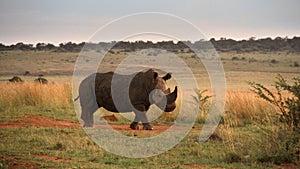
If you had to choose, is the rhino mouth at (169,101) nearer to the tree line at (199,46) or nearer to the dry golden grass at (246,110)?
the dry golden grass at (246,110)

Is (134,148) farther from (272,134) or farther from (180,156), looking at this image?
(272,134)

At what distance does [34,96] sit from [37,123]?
15.4ft

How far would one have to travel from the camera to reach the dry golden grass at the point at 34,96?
1839cm

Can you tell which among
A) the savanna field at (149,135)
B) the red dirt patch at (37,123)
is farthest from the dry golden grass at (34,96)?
the red dirt patch at (37,123)

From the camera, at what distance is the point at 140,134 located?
40.8ft

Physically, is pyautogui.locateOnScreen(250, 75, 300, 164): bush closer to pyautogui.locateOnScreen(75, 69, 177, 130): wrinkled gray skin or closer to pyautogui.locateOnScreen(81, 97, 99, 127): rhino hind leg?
pyautogui.locateOnScreen(75, 69, 177, 130): wrinkled gray skin

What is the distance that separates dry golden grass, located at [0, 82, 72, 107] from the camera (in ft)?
60.3

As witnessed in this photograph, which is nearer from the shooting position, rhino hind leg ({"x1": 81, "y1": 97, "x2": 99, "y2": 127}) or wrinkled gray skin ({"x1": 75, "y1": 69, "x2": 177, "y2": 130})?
wrinkled gray skin ({"x1": 75, "y1": 69, "x2": 177, "y2": 130})

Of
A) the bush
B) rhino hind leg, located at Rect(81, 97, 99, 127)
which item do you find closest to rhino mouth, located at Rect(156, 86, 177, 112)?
rhino hind leg, located at Rect(81, 97, 99, 127)

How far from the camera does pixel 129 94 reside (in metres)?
13.4

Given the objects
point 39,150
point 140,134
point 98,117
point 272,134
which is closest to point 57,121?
point 98,117

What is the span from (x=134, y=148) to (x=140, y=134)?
74.9 inches

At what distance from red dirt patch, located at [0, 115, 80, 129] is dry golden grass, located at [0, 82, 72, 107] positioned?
316 cm

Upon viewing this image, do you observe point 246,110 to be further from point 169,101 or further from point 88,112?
point 88,112
